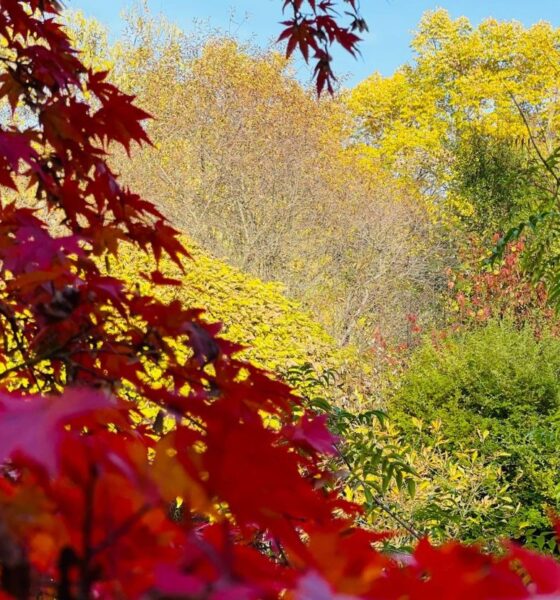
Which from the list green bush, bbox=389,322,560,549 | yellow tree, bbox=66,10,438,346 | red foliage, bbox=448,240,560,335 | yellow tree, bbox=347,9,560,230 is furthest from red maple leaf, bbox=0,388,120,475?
yellow tree, bbox=347,9,560,230

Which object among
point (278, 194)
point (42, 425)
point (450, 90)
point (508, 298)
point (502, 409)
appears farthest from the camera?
point (450, 90)

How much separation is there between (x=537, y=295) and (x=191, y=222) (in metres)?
5.23

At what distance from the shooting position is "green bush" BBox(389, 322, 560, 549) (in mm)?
5234

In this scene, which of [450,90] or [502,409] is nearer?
[502,409]

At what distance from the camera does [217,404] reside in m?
0.84

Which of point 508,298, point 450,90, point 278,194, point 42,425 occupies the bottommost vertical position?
point 42,425

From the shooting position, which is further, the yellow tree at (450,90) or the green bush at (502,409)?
the yellow tree at (450,90)

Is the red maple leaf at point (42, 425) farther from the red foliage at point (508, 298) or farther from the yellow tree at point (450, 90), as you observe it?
the yellow tree at point (450, 90)

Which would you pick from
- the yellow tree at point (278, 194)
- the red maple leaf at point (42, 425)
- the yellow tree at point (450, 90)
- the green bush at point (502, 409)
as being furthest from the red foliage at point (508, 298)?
the yellow tree at point (450, 90)

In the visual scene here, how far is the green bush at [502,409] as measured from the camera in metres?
5.23

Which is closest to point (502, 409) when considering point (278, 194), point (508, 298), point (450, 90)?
point (508, 298)

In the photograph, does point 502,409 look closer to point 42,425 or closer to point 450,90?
point 42,425

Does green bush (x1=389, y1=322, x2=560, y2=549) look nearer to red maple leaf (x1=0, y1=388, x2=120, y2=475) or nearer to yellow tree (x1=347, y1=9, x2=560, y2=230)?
red maple leaf (x1=0, y1=388, x2=120, y2=475)

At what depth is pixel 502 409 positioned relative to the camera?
5824 millimetres
